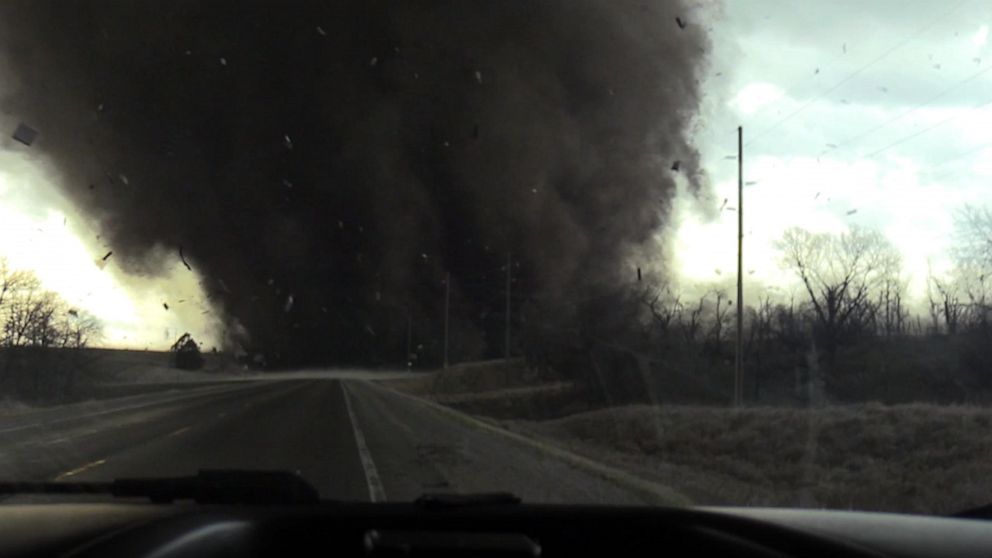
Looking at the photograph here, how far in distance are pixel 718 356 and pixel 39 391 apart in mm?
20064

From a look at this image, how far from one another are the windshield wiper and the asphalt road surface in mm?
4761

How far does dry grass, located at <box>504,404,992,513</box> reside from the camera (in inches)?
400

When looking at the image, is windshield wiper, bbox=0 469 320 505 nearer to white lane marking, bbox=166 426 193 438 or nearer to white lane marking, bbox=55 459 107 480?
white lane marking, bbox=55 459 107 480

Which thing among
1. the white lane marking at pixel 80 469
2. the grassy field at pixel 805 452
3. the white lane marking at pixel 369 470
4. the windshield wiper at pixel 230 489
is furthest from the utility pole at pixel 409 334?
the windshield wiper at pixel 230 489

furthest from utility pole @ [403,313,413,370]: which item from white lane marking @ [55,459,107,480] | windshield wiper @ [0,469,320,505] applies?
windshield wiper @ [0,469,320,505]

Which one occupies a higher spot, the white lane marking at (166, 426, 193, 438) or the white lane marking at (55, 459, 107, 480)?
the white lane marking at (166, 426, 193, 438)

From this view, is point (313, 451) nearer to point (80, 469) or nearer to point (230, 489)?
point (80, 469)

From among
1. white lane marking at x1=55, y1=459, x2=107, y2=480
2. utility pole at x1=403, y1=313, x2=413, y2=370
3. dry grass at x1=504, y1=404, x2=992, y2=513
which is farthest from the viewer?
utility pole at x1=403, y1=313, x2=413, y2=370

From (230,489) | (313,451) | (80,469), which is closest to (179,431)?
(313,451)

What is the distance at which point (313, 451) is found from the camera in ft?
40.2

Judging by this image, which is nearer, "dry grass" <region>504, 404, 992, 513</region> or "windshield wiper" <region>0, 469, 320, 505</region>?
"windshield wiper" <region>0, 469, 320, 505</region>

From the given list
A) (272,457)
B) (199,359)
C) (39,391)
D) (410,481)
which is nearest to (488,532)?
(410,481)

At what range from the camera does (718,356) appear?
32.5 metres

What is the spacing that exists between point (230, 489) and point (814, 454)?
12.2m
